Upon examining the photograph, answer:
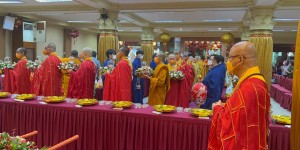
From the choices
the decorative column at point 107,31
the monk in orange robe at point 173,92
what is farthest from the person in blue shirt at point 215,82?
the decorative column at point 107,31

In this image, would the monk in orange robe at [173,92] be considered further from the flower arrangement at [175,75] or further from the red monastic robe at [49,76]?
the red monastic robe at [49,76]

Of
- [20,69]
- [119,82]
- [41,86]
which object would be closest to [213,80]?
[119,82]

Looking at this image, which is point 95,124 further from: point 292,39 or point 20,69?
point 292,39

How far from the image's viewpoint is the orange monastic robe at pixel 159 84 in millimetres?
5289

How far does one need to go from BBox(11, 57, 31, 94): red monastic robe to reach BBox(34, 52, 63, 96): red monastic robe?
0.92m

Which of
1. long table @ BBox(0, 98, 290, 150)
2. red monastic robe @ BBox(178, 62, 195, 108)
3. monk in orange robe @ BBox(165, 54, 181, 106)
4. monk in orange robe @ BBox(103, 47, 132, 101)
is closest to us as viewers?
long table @ BBox(0, 98, 290, 150)

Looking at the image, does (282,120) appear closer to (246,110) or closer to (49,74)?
(246,110)

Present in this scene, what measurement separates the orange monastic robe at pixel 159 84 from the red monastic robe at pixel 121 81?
19.3 inches

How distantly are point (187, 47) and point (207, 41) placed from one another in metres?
1.47

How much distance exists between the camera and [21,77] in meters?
6.30

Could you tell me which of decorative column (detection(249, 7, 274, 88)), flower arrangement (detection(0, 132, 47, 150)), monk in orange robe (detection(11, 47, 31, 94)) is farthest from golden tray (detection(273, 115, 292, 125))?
monk in orange robe (detection(11, 47, 31, 94))

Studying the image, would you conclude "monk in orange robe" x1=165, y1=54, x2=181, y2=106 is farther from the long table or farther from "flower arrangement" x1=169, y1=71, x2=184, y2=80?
the long table

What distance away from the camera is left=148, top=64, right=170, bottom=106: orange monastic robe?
17.4ft

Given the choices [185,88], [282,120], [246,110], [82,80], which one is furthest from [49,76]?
[246,110]
